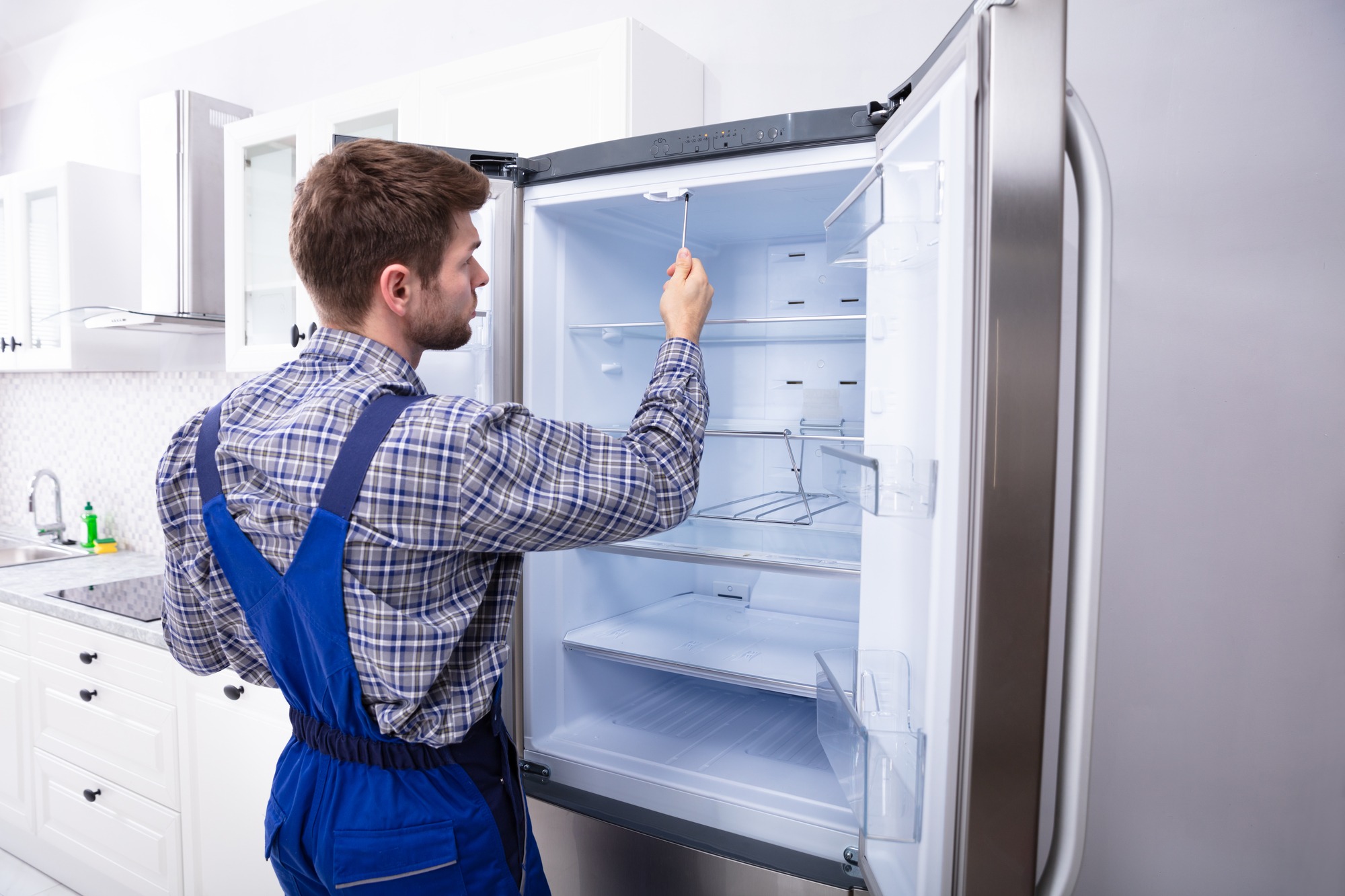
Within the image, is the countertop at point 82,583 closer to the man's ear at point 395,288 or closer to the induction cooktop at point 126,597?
the induction cooktop at point 126,597

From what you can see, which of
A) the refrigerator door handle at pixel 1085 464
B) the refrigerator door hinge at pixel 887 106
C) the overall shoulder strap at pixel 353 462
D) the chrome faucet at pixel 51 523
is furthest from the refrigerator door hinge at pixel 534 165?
the chrome faucet at pixel 51 523

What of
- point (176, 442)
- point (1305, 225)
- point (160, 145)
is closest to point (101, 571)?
point (160, 145)

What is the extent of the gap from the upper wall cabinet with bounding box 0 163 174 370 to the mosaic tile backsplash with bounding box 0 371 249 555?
0.83 ft

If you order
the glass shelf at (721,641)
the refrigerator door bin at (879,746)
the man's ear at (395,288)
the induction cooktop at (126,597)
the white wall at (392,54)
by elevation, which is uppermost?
the white wall at (392,54)

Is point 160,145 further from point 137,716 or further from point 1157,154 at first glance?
point 1157,154

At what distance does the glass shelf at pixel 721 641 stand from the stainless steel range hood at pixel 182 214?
1.69 metres

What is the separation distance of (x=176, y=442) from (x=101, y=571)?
2.13m

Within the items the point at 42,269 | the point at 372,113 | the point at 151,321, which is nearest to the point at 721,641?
the point at 372,113

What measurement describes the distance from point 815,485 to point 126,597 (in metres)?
2.06

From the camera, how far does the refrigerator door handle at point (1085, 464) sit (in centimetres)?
67

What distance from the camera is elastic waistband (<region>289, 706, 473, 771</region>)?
3.51 feet

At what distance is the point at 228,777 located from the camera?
1.98m

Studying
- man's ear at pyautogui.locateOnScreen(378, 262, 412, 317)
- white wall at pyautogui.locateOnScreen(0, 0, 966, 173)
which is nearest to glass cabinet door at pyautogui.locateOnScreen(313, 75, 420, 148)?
white wall at pyautogui.locateOnScreen(0, 0, 966, 173)

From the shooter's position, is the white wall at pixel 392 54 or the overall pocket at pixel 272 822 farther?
the white wall at pixel 392 54
